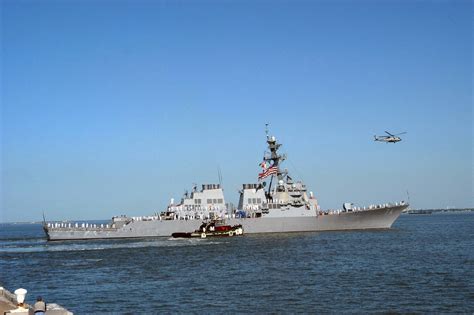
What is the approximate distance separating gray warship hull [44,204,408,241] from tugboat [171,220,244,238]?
1.25 meters

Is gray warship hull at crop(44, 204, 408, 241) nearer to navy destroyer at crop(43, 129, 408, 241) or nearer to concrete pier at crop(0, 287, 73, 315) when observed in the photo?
navy destroyer at crop(43, 129, 408, 241)

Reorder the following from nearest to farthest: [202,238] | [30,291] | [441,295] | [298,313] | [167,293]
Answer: [298,313]
[441,295]
[167,293]
[30,291]
[202,238]

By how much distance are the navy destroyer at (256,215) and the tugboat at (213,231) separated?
1.19m

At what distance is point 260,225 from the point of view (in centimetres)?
6225

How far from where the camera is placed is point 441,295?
2212cm

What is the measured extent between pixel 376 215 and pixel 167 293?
45030 mm

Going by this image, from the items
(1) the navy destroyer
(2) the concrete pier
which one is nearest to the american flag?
(1) the navy destroyer

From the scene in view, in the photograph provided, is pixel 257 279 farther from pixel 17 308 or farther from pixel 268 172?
pixel 268 172

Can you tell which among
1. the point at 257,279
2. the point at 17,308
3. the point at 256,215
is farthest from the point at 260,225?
the point at 17,308

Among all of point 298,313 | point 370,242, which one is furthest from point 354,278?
Result: point 370,242

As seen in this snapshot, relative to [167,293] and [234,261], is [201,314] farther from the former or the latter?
[234,261]

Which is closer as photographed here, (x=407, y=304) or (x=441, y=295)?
(x=407, y=304)

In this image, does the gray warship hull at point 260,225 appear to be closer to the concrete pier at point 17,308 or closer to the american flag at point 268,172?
the american flag at point 268,172

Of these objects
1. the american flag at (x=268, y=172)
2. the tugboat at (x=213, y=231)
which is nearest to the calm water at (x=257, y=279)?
A: the tugboat at (x=213, y=231)
